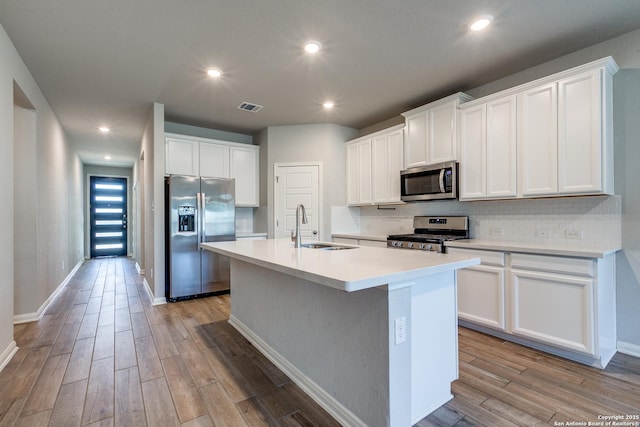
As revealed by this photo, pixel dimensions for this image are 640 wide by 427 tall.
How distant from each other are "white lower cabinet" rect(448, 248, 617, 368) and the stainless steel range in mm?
409

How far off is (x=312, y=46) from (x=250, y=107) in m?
1.74

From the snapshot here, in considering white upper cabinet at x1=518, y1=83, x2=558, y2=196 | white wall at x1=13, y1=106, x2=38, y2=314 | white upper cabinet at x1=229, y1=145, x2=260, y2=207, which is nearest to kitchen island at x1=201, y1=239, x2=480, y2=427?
white upper cabinet at x1=518, y1=83, x2=558, y2=196

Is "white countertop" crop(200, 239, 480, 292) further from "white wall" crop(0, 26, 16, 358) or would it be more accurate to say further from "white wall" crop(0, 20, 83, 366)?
"white wall" crop(0, 20, 83, 366)

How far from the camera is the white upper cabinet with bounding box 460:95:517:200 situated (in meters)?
2.90

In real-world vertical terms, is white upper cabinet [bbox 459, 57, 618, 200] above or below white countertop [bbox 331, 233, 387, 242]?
above

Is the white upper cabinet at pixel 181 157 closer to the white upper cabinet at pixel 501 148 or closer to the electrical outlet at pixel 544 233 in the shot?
the white upper cabinet at pixel 501 148

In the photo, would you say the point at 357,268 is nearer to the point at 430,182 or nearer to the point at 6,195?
the point at 430,182

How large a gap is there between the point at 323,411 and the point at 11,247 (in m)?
2.81

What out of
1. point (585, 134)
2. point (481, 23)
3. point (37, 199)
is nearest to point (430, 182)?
point (585, 134)

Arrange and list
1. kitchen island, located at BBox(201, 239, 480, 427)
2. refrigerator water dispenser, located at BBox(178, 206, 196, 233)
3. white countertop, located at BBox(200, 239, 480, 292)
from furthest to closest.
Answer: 1. refrigerator water dispenser, located at BBox(178, 206, 196, 233)
2. kitchen island, located at BBox(201, 239, 480, 427)
3. white countertop, located at BBox(200, 239, 480, 292)

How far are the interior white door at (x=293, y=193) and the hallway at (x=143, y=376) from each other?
1.81m

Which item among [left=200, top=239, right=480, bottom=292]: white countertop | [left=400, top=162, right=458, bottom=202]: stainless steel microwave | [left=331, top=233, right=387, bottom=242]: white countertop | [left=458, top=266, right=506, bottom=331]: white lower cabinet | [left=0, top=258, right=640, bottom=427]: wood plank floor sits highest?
[left=400, top=162, right=458, bottom=202]: stainless steel microwave

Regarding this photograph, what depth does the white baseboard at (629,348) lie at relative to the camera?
2.43 m

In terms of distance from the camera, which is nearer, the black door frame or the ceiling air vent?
the ceiling air vent
